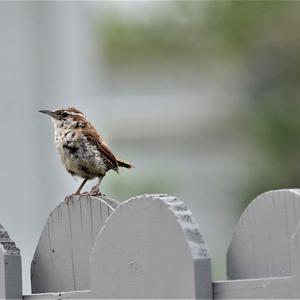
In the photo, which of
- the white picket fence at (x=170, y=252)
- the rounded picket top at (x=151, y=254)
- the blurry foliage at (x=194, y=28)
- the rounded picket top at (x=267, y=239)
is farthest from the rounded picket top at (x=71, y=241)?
the blurry foliage at (x=194, y=28)

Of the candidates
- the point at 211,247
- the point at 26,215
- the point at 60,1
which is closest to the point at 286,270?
the point at 211,247

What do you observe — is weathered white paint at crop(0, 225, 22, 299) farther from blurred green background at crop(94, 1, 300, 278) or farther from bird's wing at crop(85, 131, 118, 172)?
blurred green background at crop(94, 1, 300, 278)

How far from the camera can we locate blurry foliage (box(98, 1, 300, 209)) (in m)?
9.86

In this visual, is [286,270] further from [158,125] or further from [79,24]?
[79,24]

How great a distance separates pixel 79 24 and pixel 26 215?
298 centimetres

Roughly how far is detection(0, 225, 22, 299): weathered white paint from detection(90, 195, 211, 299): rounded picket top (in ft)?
1.07

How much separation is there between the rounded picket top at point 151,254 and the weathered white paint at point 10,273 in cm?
33

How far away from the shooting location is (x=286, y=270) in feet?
8.55

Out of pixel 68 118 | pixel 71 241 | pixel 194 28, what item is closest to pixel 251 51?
pixel 194 28

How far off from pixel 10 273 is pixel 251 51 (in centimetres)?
786

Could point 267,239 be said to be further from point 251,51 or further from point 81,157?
point 251,51

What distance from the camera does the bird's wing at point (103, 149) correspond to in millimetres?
5012

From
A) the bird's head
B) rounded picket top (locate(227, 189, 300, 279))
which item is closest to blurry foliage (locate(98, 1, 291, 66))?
the bird's head

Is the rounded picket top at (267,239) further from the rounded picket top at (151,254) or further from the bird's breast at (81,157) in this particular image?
the bird's breast at (81,157)
